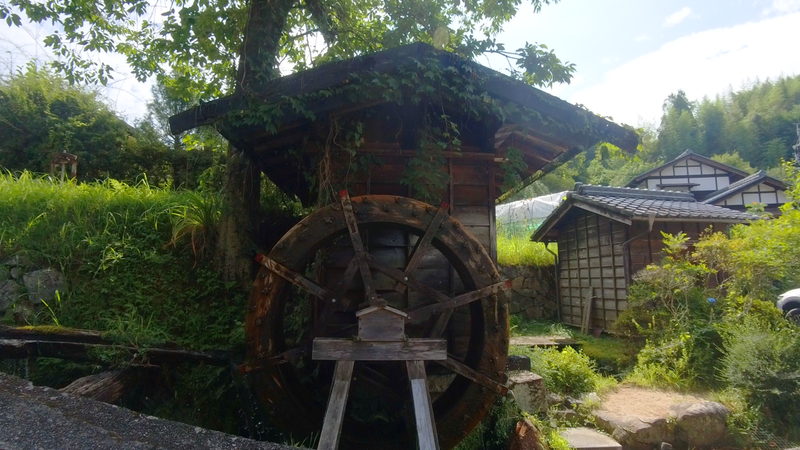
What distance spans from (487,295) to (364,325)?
1.10 metres

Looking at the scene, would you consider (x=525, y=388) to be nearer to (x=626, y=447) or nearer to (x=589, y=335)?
(x=626, y=447)

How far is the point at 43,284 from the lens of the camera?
179 inches

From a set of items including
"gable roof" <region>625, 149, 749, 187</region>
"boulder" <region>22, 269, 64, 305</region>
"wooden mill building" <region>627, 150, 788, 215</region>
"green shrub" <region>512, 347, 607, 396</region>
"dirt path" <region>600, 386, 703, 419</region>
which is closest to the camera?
"boulder" <region>22, 269, 64, 305</region>

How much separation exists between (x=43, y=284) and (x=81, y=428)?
306 centimetres

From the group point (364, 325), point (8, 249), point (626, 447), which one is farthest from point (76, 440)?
point (626, 447)

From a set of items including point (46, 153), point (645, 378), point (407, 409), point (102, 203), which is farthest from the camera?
point (46, 153)

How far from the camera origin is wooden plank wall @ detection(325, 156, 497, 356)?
396 centimetres

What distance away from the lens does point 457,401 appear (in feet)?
11.6

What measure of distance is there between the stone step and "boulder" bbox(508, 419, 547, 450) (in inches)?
26.1

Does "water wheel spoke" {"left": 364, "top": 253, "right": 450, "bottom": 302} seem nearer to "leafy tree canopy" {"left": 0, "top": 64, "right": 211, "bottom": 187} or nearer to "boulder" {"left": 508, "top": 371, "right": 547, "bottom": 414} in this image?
"boulder" {"left": 508, "top": 371, "right": 547, "bottom": 414}

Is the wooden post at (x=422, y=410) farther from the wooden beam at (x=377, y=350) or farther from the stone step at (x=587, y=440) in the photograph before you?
the stone step at (x=587, y=440)

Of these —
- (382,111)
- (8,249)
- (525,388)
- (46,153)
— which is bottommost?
(525,388)

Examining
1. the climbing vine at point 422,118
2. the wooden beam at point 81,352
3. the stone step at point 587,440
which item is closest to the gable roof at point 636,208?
the stone step at point 587,440

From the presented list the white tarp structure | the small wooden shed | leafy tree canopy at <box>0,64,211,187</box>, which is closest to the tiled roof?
the small wooden shed
